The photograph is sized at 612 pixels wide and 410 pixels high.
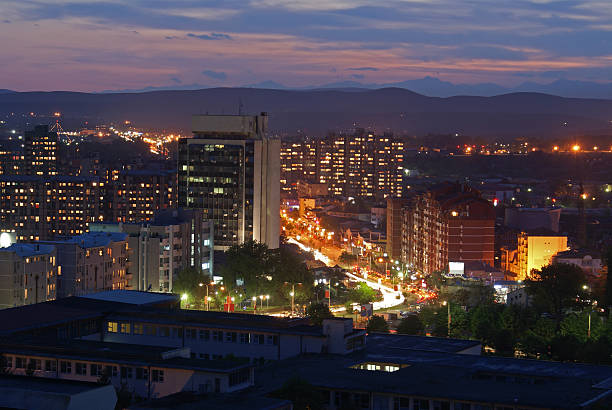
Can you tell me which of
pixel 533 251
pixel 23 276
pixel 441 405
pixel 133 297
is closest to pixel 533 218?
pixel 533 251

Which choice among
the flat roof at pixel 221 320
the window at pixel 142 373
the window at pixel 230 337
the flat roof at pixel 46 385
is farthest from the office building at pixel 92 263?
the flat roof at pixel 46 385

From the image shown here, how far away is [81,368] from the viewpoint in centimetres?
2734

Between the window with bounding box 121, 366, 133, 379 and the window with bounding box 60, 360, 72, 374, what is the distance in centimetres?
147

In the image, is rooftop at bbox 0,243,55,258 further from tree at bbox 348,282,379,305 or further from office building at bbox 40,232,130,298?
tree at bbox 348,282,379,305

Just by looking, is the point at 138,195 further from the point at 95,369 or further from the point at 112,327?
the point at 95,369

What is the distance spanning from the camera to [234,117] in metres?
68.0

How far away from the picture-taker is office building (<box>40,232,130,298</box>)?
48.7m

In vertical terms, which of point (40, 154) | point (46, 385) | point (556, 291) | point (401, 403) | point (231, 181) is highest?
point (40, 154)

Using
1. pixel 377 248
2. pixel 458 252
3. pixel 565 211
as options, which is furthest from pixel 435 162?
pixel 458 252

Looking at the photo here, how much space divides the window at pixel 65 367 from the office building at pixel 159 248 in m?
25.8

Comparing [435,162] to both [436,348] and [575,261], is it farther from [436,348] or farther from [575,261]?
[436,348]

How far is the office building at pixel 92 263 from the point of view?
4872 centimetres

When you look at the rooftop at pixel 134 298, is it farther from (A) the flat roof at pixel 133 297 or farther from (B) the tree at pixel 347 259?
(B) the tree at pixel 347 259

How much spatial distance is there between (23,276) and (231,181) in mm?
22998
